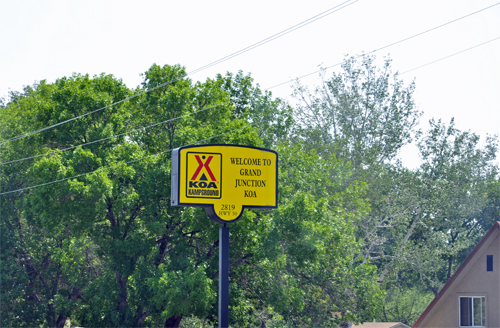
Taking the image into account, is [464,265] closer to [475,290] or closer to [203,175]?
[475,290]

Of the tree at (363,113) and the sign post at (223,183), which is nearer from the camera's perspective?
the sign post at (223,183)

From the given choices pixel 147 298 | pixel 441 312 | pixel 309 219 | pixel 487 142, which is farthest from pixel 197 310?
pixel 487 142

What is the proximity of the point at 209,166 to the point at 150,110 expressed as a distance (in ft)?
34.8

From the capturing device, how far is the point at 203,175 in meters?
11.1

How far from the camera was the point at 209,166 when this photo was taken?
11133mm

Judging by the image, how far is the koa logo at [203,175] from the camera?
35.8 feet

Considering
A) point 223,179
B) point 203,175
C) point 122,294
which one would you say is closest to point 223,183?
point 223,179

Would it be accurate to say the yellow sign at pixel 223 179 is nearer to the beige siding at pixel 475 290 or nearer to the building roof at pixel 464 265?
the building roof at pixel 464 265

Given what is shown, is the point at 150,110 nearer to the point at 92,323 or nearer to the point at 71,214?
the point at 71,214

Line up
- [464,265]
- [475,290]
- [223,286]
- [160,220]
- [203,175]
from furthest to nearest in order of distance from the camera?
[475,290], [464,265], [160,220], [203,175], [223,286]

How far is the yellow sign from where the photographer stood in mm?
10836

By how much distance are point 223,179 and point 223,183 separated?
0.09 metres

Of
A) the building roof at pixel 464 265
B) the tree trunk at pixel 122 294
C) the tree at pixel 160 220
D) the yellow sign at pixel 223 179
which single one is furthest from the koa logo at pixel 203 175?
the building roof at pixel 464 265

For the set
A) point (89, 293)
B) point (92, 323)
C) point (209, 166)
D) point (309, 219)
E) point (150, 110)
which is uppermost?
point (150, 110)
